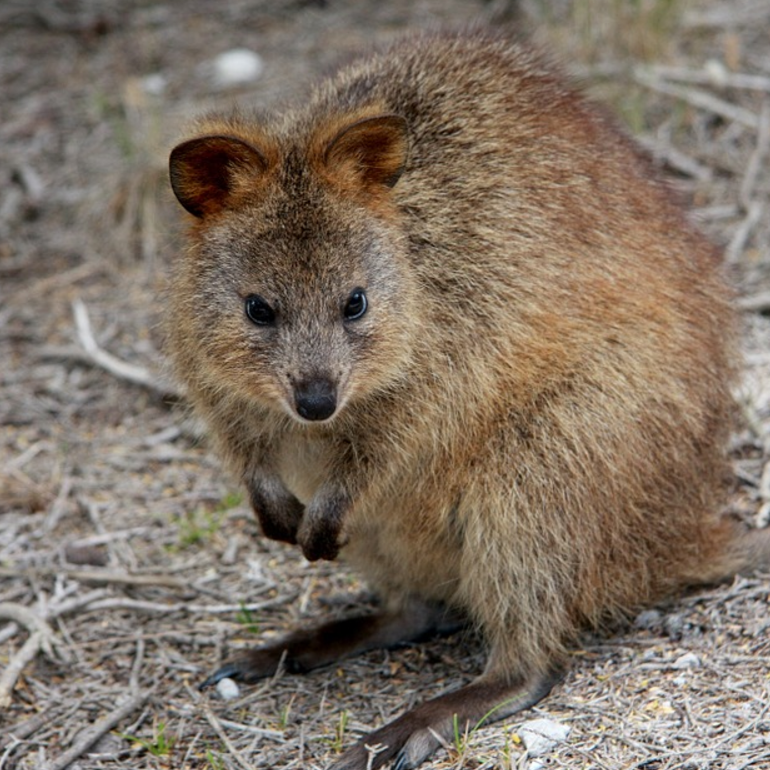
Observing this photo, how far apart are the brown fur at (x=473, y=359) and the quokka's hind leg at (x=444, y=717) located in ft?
0.03

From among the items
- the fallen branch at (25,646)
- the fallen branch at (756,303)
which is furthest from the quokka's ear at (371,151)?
the fallen branch at (756,303)

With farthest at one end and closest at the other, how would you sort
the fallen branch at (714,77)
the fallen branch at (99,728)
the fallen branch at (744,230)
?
the fallen branch at (714,77)
the fallen branch at (744,230)
the fallen branch at (99,728)

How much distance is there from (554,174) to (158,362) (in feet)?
8.86

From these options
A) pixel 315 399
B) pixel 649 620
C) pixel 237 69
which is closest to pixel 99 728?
pixel 315 399

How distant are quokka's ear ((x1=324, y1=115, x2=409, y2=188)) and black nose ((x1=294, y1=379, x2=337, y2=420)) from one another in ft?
2.35

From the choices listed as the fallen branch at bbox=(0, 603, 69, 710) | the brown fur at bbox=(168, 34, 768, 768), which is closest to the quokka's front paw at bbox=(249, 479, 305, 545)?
the brown fur at bbox=(168, 34, 768, 768)

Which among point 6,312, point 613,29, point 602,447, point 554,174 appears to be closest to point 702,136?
point 613,29

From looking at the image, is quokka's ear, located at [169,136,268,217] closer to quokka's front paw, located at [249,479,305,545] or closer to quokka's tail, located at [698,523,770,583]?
quokka's front paw, located at [249,479,305,545]

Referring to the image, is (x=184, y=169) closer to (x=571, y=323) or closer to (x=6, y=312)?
(x=571, y=323)

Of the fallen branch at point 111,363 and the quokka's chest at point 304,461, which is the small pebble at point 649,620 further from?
the fallen branch at point 111,363

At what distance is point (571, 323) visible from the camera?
4410 millimetres

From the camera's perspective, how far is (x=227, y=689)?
184 inches

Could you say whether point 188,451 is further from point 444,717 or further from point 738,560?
point 738,560

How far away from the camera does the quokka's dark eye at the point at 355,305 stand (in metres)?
4.01
